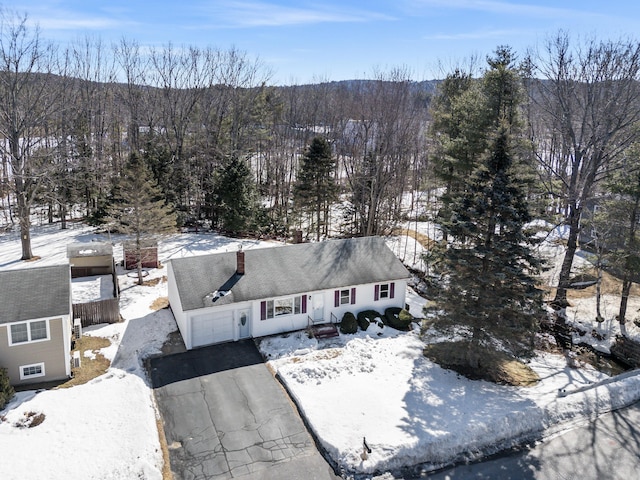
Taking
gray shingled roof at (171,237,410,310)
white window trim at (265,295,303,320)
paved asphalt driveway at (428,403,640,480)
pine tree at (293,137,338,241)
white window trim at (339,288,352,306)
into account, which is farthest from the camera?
pine tree at (293,137,338,241)

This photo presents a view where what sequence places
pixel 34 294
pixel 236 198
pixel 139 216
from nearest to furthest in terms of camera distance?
1. pixel 34 294
2. pixel 139 216
3. pixel 236 198

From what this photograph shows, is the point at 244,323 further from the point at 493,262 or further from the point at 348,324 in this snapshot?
the point at 493,262

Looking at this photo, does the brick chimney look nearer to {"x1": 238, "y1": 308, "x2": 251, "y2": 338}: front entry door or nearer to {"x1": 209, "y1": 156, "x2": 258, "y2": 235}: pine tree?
{"x1": 238, "y1": 308, "x2": 251, "y2": 338}: front entry door

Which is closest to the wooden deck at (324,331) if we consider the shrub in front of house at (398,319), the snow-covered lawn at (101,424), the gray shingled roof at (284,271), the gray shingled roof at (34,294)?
the gray shingled roof at (284,271)

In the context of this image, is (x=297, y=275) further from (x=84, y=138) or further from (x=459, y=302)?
(x=84, y=138)

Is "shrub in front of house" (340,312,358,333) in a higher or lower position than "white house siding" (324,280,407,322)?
lower

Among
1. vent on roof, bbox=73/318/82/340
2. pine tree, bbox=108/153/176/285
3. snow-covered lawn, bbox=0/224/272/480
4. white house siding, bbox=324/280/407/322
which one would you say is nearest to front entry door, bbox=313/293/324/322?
white house siding, bbox=324/280/407/322

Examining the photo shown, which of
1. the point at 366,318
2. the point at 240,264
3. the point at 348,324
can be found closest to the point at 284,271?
the point at 240,264
